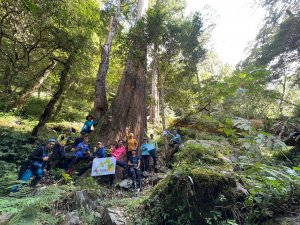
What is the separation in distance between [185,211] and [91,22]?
9420 mm

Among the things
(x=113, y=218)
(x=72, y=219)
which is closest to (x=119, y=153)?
(x=72, y=219)

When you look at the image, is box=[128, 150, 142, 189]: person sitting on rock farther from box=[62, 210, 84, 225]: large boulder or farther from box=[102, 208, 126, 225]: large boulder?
box=[62, 210, 84, 225]: large boulder

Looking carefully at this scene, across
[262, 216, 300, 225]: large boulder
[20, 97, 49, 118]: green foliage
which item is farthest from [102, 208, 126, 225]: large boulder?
[20, 97, 49, 118]: green foliage

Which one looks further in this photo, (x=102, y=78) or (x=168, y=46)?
(x=102, y=78)

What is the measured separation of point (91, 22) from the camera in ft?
34.4

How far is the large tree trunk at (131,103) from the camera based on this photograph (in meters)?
8.64

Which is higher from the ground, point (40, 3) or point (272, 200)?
point (40, 3)

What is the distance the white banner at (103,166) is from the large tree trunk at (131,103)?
1.84m

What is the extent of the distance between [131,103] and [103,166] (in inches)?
142

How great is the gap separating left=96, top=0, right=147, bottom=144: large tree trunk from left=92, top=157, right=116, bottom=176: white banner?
6.03 feet

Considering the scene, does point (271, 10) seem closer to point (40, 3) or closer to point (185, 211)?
point (40, 3)

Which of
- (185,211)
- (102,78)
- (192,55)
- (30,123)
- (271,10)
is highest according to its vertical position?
(271,10)

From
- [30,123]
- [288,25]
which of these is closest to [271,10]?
[288,25]

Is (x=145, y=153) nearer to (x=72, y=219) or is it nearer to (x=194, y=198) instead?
(x=72, y=219)
